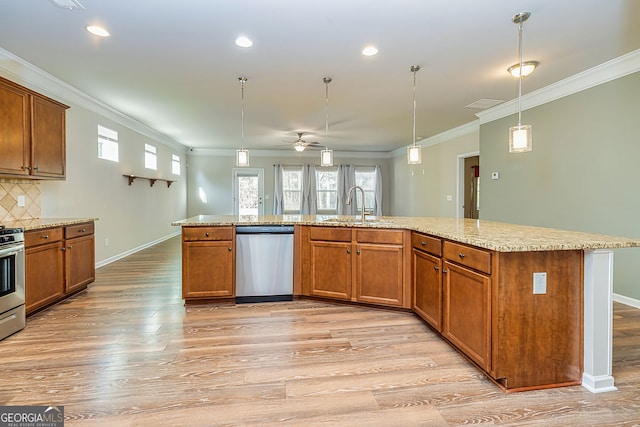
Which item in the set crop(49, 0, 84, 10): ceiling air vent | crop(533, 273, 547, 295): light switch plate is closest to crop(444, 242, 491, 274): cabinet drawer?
crop(533, 273, 547, 295): light switch plate

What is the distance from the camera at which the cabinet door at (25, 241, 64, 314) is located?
2.78 m

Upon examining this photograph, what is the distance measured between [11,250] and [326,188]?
24.6ft

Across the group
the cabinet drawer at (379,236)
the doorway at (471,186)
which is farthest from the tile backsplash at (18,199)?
the doorway at (471,186)

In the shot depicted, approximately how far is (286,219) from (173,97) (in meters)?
2.61

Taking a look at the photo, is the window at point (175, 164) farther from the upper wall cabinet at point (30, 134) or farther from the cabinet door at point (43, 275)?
the cabinet door at point (43, 275)

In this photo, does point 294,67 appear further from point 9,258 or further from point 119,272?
point 119,272

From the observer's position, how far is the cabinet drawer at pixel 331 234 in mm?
3135

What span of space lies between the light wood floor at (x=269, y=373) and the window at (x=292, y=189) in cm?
636

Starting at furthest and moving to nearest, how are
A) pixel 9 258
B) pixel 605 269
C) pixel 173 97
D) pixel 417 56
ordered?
pixel 173 97 < pixel 417 56 < pixel 9 258 < pixel 605 269

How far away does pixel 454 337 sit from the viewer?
87.6 inches

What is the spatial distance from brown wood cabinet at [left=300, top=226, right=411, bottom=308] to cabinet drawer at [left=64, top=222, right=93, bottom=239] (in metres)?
2.44

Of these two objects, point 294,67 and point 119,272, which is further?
point 119,272

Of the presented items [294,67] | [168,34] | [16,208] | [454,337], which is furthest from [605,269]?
[16,208]

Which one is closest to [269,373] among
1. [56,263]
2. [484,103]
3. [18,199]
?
[56,263]
